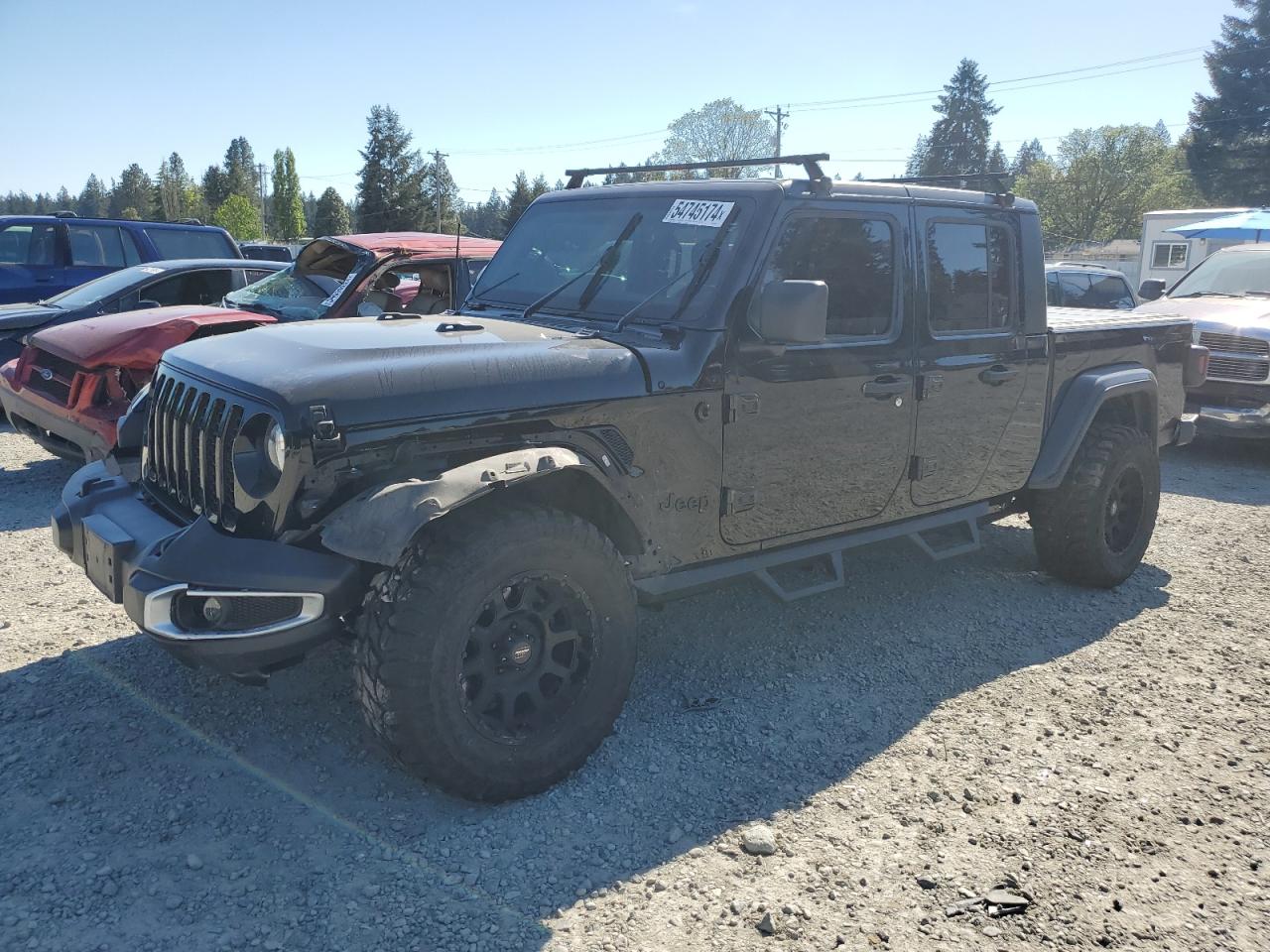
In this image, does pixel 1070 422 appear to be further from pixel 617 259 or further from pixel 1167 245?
pixel 1167 245

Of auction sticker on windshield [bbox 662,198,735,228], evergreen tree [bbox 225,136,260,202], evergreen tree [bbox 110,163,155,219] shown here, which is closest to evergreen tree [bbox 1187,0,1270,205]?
auction sticker on windshield [bbox 662,198,735,228]

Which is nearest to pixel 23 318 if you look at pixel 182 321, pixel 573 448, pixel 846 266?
pixel 182 321

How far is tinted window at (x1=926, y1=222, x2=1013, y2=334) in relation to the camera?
14.1 ft

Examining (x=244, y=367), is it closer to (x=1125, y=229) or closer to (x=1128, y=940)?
(x=1128, y=940)

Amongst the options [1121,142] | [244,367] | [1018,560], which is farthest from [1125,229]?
[244,367]

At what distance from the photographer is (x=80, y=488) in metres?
3.57

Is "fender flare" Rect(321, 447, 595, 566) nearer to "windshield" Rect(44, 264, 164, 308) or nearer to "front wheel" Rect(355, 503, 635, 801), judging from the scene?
"front wheel" Rect(355, 503, 635, 801)

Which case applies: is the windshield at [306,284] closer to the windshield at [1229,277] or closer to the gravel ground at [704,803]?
→ the gravel ground at [704,803]

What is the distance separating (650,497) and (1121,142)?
6919cm

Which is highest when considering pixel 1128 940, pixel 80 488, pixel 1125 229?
pixel 1125 229

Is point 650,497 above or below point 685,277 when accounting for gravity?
below

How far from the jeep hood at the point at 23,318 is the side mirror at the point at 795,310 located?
7.07m

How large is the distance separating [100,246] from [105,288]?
2333mm

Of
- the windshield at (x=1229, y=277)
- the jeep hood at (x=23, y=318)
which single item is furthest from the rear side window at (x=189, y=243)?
the windshield at (x=1229, y=277)
